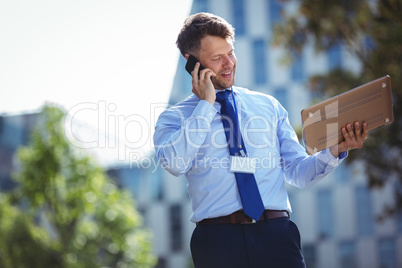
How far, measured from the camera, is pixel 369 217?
70.2 ft

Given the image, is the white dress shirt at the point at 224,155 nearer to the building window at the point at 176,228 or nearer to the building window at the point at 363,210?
the building window at the point at 363,210

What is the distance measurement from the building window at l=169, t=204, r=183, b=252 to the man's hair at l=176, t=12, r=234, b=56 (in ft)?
69.2

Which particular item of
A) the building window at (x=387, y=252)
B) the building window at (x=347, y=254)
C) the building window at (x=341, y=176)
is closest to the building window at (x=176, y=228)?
the building window at (x=347, y=254)

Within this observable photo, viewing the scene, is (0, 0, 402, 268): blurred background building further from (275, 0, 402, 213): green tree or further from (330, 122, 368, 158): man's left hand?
(330, 122, 368, 158): man's left hand

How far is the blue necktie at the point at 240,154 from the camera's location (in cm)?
178

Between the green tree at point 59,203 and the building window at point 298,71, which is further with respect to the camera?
the building window at point 298,71

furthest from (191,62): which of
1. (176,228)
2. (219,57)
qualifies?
(176,228)

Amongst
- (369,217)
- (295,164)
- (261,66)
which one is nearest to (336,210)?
(369,217)

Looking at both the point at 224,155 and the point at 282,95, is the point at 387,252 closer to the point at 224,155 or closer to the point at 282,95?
the point at 282,95

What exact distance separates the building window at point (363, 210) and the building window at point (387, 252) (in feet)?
2.52

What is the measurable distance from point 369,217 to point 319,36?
14.8m

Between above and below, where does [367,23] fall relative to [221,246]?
above

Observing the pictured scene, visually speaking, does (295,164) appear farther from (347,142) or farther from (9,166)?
(9,166)

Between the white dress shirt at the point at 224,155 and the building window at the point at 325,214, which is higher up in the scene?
the white dress shirt at the point at 224,155
